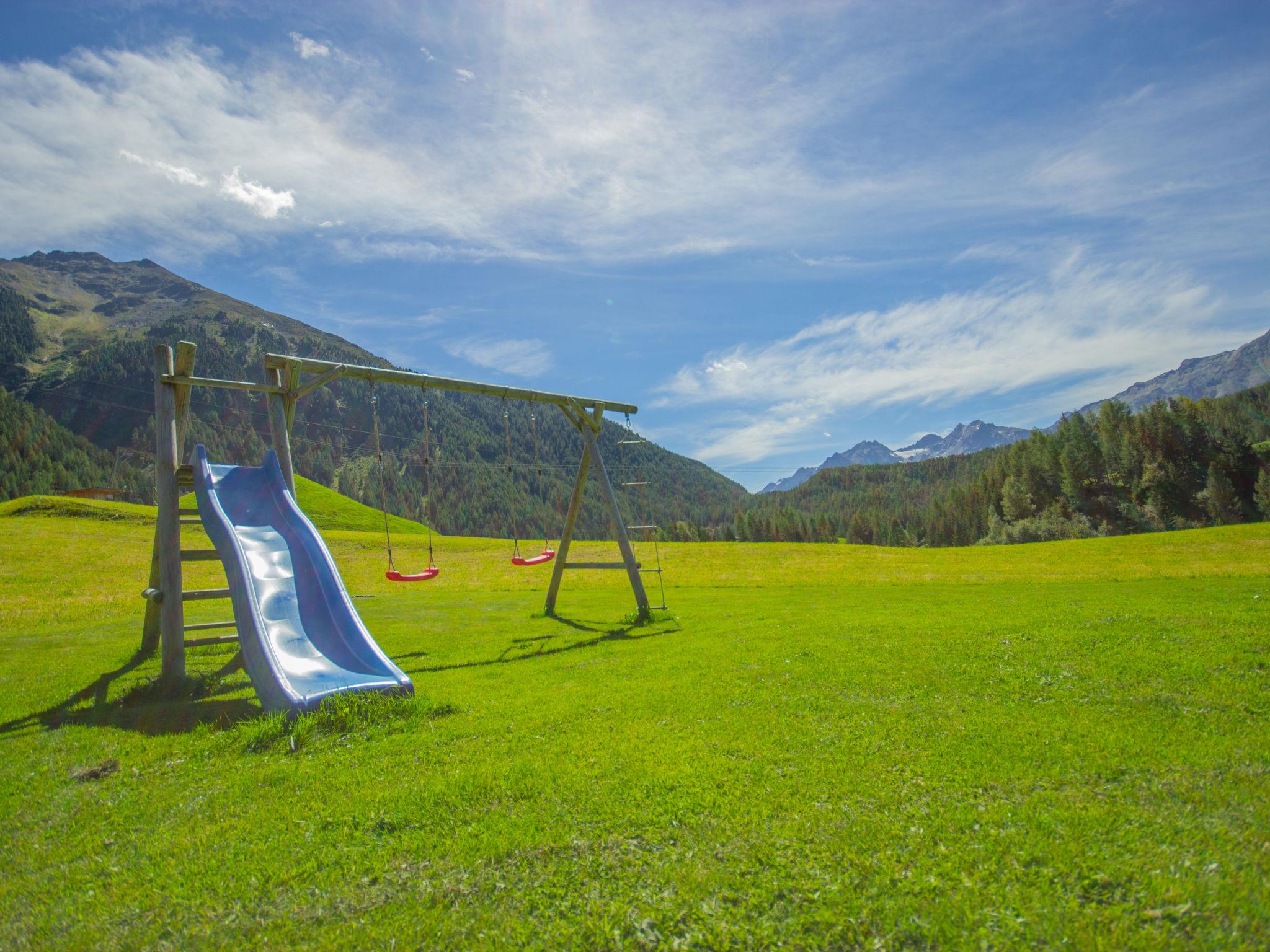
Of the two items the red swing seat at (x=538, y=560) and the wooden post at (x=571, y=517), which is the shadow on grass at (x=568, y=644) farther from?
the red swing seat at (x=538, y=560)

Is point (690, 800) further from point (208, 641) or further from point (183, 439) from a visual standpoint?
point (183, 439)

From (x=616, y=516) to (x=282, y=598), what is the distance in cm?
1080

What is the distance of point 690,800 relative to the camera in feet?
19.5

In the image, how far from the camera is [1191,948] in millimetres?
3748

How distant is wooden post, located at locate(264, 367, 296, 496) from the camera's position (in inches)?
563

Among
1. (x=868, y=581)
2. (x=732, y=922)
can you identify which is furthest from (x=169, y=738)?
(x=868, y=581)

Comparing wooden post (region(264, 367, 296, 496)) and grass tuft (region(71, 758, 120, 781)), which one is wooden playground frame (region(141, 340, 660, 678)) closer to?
wooden post (region(264, 367, 296, 496))

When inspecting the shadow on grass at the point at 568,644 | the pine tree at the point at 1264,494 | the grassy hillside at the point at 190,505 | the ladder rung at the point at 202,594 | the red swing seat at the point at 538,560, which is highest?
the grassy hillside at the point at 190,505

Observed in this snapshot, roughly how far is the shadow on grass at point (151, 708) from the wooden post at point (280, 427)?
4.27 meters

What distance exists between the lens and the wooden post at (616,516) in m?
19.7

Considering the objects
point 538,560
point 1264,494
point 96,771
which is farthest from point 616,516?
point 1264,494

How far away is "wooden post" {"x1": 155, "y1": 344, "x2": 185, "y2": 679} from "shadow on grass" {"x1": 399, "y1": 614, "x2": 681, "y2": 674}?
4.34m

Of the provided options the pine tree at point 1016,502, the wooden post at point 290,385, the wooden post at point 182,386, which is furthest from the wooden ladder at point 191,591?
the pine tree at point 1016,502

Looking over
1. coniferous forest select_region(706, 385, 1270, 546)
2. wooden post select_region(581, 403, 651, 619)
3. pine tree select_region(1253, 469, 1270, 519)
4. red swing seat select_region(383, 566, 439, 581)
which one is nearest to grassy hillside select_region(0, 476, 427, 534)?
red swing seat select_region(383, 566, 439, 581)
